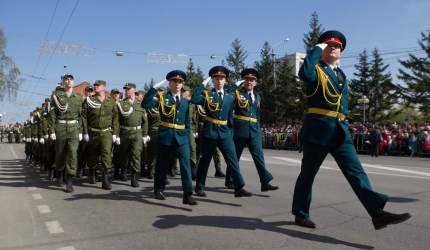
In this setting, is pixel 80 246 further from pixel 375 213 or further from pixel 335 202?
pixel 335 202

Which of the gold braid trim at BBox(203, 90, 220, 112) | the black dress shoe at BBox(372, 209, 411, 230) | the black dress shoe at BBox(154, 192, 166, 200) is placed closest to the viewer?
the black dress shoe at BBox(372, 209, 411, 230)

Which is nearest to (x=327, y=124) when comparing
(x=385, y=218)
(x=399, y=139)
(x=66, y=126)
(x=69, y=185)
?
(x=385, y=218)

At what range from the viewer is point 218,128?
7418mm

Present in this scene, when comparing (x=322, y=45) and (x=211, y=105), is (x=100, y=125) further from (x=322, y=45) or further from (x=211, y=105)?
(x=322, y=45)

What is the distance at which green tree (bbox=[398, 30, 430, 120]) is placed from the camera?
5047cm

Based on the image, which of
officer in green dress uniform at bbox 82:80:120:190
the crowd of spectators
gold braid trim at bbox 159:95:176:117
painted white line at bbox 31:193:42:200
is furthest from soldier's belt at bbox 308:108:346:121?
the crowd of spectators

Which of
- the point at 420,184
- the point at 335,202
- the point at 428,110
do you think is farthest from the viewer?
the point at 428,110

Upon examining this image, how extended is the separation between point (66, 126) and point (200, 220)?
4391 millimetres

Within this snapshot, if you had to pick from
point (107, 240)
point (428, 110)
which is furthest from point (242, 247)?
point (428, 110)

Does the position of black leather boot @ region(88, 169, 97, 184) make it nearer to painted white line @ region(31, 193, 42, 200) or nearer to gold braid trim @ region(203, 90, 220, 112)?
painted white line @ region(31, 193, 42, 200)

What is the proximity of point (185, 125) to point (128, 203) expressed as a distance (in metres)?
1.55

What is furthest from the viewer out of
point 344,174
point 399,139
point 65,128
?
point 399,139

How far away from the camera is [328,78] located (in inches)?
205

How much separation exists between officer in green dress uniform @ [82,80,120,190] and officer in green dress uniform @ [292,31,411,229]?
5.10 meters
